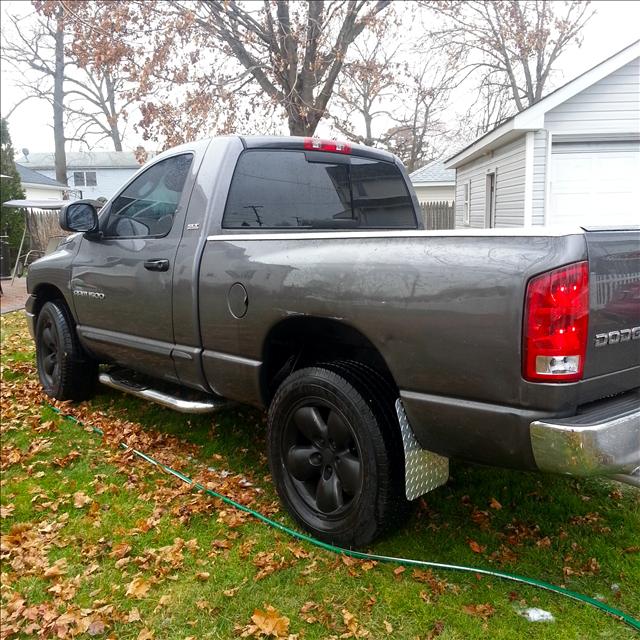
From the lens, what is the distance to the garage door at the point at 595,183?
1191 cm

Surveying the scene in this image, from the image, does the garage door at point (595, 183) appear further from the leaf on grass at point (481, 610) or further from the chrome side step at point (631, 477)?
the leaf on grass at point (481, 610)

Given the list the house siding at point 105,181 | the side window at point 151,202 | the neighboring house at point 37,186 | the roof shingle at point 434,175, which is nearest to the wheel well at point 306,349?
the side window at point 151,202

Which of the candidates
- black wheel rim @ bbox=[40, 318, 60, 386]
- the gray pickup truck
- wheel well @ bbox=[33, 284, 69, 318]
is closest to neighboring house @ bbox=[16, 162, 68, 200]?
wheel well @ bbox=[33, 284, 69, 318]

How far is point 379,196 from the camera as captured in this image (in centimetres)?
456

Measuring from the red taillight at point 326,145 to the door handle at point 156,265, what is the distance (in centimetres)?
118

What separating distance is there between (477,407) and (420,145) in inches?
1297

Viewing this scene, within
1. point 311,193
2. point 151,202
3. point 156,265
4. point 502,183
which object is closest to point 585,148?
point 502,183

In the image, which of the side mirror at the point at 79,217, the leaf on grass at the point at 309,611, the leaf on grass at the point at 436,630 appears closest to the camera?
the leaf on grass at the point at 436,630

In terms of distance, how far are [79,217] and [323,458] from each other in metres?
2.66

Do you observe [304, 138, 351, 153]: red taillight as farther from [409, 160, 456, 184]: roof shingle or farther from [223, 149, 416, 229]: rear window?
[409, 160, 456, 184]: roof shingle

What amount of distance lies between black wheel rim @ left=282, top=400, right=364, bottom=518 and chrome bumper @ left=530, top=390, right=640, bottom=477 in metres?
0.88

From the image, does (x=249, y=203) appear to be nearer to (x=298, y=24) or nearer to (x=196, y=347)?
(x=196, y=347)

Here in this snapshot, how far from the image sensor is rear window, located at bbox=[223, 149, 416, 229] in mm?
3867

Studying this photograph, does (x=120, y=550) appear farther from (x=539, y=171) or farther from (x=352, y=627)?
(x=539, y=171)
